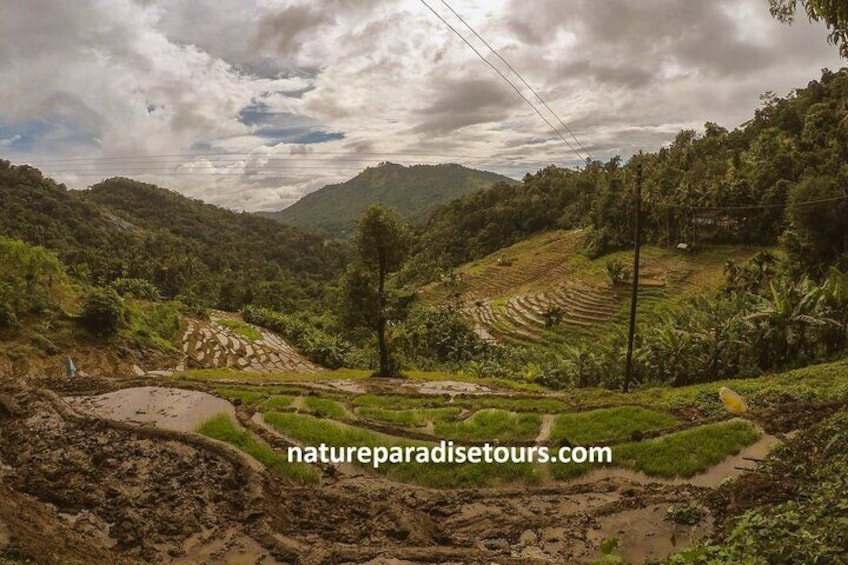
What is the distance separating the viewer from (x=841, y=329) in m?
17.4

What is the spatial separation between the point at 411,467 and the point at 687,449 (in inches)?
236

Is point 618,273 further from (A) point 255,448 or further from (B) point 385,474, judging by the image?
(A) point 255,448

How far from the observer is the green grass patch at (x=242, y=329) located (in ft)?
112

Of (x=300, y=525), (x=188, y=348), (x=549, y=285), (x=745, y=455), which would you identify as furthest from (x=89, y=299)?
(x=549, y=285)

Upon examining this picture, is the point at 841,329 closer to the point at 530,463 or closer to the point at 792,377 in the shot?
the point at 792,377

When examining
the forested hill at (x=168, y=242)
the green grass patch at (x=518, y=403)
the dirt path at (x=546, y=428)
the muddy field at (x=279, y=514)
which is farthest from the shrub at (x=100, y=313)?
the dirt path at (x=546, y=428)

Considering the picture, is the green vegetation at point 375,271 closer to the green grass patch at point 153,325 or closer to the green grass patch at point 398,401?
the green grass patch at point 398,401

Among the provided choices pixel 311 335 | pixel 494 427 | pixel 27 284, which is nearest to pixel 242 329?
pixel 311 335

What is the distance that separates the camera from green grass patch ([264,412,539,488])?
10703mm

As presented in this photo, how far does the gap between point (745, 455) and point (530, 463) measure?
4.42m

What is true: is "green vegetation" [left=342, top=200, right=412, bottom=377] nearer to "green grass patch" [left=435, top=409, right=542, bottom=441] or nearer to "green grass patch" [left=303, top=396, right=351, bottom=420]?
"green grass patch" [left=303, top=396, right=351, bottom=420]

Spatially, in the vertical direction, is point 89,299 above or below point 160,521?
above

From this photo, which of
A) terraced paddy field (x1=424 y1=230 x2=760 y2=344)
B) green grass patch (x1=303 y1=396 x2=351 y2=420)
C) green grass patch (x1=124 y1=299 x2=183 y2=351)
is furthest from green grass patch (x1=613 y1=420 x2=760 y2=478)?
terraced paddy field (x1=424 y1=230 x2=760 y2=344)

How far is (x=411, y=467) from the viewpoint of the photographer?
444 inches
